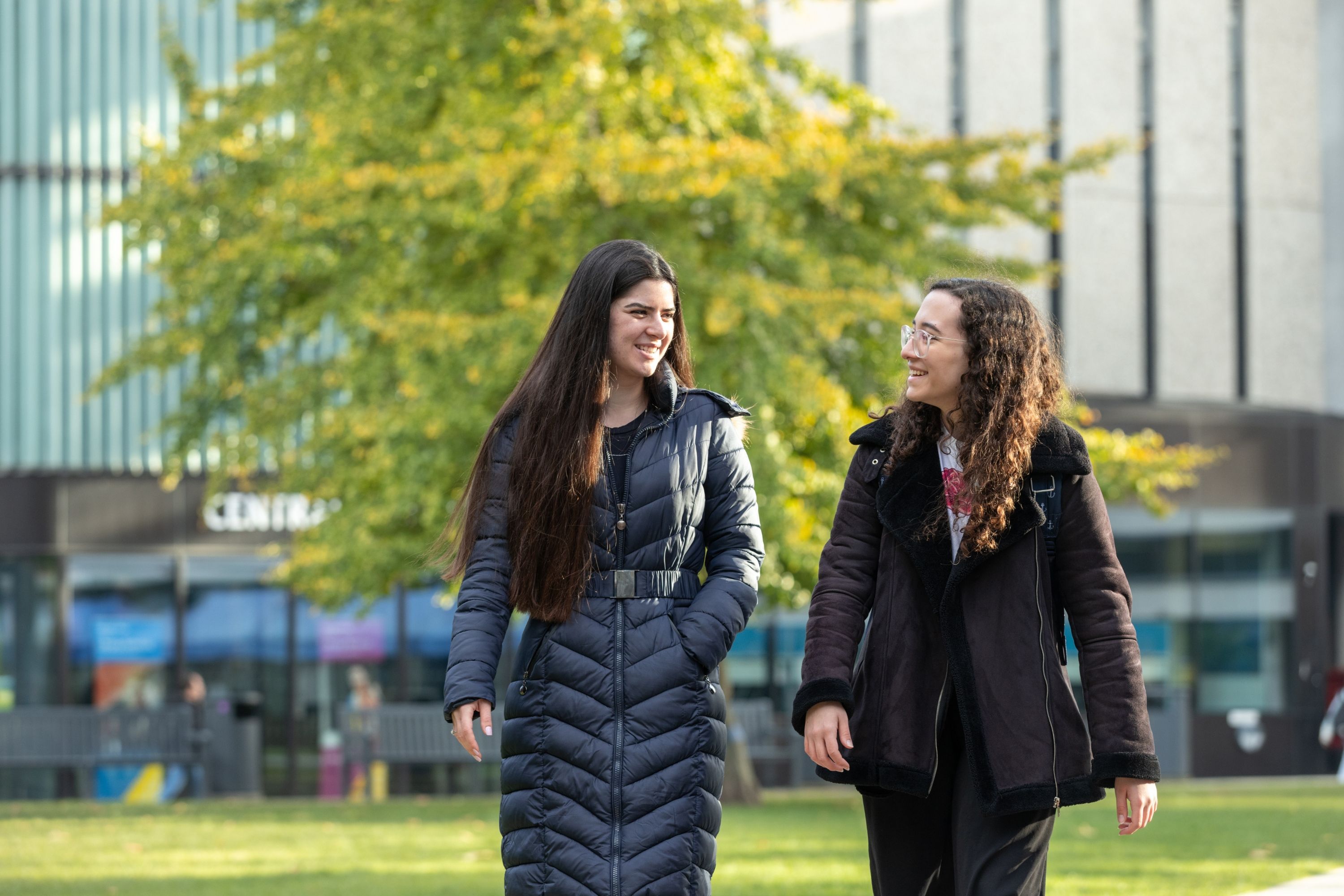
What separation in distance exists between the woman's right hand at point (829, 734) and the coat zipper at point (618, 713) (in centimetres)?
44

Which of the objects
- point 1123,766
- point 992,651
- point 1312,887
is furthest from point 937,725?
point 1312,887

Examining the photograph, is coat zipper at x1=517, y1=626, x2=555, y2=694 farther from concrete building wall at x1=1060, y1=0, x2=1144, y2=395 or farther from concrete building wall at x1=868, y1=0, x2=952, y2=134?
concrete building wall at x1=1060, y1=0, x2=1144, y2=395

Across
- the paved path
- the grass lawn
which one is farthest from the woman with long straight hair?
the grass lawn

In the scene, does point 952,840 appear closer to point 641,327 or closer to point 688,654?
point 688,654

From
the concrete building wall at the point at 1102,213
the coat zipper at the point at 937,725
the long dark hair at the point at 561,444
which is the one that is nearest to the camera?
the coat zipper at the point at 937,725

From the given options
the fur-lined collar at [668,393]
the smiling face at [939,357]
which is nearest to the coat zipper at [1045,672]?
the smiling face at [939,357]

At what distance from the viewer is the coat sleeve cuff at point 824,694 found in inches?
161

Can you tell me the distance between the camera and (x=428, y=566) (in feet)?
16.3

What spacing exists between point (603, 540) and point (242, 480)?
15958 mm

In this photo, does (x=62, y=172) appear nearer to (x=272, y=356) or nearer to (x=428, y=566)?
(x=272, y=356)

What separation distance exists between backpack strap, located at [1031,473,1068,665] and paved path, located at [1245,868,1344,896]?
4.60m

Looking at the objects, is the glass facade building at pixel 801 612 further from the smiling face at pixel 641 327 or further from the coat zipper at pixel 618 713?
the coat zipper at pixel 618 713

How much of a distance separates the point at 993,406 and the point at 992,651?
0.59 meters

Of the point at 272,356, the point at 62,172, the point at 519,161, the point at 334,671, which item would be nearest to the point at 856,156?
the point at 519,161
